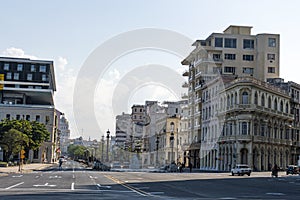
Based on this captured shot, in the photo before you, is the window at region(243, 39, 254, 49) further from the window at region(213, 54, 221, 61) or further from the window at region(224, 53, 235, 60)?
the window at region(213, 54, 221, 61)

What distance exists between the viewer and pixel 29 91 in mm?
138625

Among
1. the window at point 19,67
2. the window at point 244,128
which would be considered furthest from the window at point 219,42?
the window at point 19,67

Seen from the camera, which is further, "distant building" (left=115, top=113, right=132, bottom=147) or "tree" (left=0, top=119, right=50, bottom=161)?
"distant building" (left=115, top=113, right=132, bottom=147)

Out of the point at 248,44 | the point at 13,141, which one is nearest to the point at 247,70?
the point at 248,44

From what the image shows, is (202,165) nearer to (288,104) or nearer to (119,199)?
(288,104)

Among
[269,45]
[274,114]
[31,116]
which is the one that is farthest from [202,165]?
[31,116]

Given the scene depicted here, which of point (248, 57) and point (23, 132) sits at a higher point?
point (248, 57)

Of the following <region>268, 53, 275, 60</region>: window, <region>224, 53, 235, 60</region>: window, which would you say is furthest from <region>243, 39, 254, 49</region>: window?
<region>268, 53, 275, 60</region>: window

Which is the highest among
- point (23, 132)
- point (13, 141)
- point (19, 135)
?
point (23, 132)

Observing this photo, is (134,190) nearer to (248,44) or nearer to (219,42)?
(219,42)

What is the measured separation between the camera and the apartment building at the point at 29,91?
13475 centimetres

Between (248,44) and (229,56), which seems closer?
(229,56)

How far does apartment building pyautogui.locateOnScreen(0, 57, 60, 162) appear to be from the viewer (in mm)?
134750

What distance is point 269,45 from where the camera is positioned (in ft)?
380
